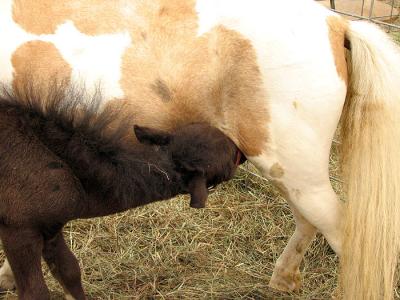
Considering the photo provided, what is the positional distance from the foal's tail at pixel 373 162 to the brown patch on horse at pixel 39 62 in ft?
4.52

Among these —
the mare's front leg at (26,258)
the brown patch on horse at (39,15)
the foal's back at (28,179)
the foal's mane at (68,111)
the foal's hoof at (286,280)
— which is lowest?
the foal's hoof at (286,280)

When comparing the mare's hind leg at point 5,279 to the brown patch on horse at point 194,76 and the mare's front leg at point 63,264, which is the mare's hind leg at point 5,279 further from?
the brown patch on horse at point 194,76

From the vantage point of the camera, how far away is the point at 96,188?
3.14 meters

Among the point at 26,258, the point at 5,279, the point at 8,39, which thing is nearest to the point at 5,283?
the point at 5,279

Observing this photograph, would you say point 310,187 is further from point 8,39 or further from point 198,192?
point 8,39

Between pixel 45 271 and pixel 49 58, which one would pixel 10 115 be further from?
pixel 45 271

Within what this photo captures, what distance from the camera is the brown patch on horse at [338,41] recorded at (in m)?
3.18

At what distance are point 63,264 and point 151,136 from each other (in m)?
Result: 0.79

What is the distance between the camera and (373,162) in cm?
332

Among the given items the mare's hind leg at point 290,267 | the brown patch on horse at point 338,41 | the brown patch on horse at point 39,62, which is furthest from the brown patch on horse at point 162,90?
the mare's hind leg at point 290,267

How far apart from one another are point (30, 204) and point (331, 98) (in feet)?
4.64

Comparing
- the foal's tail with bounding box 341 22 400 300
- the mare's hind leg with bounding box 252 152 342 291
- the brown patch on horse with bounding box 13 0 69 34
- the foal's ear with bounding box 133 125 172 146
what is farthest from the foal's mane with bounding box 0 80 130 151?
the foal's tail with bounding box 341 22 400 300

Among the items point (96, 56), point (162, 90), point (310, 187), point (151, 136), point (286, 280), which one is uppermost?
point (96, 56)

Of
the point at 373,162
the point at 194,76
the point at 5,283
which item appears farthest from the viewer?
the point at 5,283
